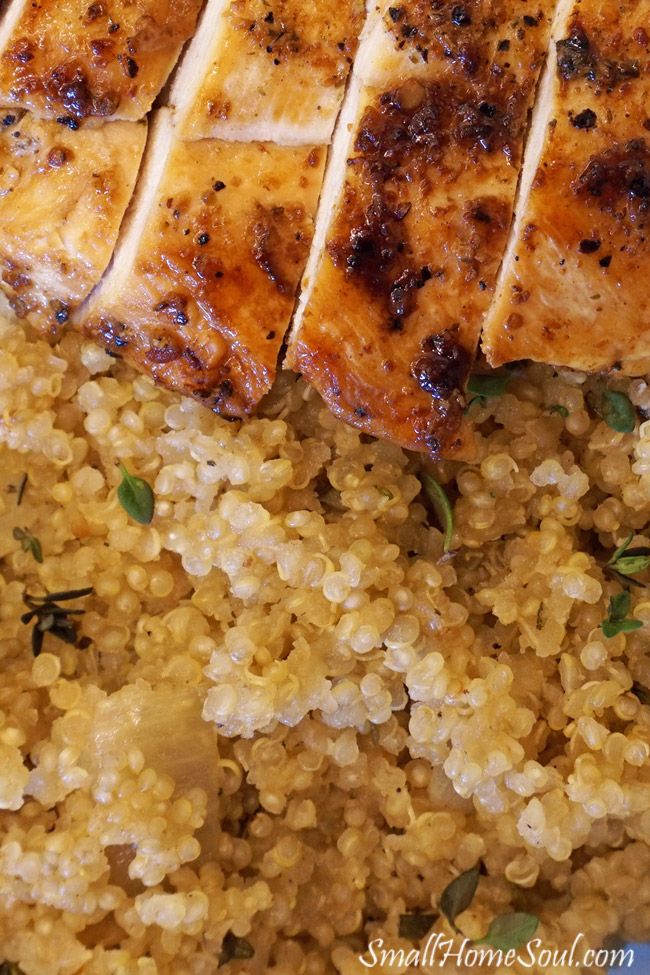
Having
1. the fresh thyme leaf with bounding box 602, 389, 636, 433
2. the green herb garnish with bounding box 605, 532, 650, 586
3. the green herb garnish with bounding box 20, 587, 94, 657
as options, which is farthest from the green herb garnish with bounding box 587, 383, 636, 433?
the green herb garnish with bounding box 20, 587, 94, 657

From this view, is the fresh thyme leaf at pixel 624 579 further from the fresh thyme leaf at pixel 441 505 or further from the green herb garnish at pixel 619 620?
the fresh thyme leaf at pixel 441 505

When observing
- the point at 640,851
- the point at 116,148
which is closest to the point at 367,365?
the point at 116,148

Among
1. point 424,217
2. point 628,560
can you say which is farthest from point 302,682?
point 424,217

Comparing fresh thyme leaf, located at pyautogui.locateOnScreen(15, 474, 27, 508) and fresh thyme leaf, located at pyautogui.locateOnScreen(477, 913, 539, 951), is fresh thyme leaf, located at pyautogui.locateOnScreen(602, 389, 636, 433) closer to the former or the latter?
fresh thyme leaf, located at pyautogui.locateOnScreen(477, 913, 539, 951)

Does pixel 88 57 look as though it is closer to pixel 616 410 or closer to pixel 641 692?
pixel 616 410

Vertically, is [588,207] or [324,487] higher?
[588,207]

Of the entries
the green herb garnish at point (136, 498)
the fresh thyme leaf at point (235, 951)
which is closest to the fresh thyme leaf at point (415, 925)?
the fresh thyme leaf at point (235, 951)
